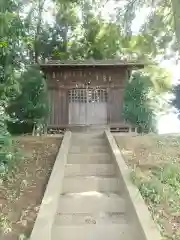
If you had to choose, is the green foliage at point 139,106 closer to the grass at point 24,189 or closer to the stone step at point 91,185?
the grass at point 24,189

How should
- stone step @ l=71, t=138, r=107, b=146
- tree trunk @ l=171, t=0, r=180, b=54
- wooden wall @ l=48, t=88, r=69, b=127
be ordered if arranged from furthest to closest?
wooden wall @ l=48, t=88, r=69, b=127, stone step @ l=71, t=138, r=107, b=146, tree trunk @ l=171, t=0, r=180, b=54

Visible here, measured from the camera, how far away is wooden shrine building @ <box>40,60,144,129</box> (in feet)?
51.7

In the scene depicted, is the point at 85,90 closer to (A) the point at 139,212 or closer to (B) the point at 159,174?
(B) the point at 159,174

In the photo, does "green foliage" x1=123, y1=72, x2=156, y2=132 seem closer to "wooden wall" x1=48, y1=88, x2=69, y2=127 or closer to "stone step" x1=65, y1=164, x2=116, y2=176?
"wooden wall" x1=48, y1=88, x2=69, y2=127

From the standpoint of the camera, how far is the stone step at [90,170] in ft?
24.0

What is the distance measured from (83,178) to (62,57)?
1616 centimetres

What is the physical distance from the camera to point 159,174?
6.68 meters

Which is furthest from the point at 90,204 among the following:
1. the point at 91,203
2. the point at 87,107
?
the point at 87,107

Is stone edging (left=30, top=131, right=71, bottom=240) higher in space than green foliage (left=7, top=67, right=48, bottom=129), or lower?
lower

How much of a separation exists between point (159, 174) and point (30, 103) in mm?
7617

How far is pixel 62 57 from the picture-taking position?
2214 centimetres

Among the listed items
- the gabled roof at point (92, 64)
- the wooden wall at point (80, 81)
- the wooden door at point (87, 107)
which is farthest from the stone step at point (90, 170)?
the gabled roof at point (92, 64)

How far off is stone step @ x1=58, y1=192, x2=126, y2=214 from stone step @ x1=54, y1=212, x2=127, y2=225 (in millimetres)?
120

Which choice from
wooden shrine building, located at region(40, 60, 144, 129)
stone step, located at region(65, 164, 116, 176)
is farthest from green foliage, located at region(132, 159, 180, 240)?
wooden shrine building, located at region(40, 60, 144, 129)
